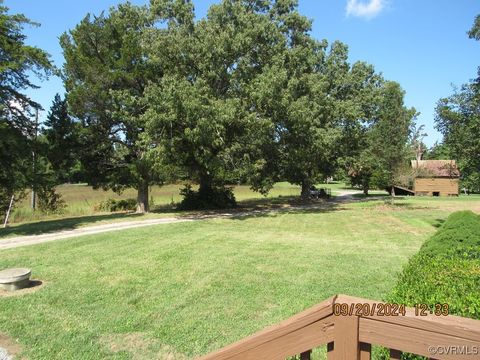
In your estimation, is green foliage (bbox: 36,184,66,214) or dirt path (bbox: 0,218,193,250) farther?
green foliage (bbox: 36,184,66,214)

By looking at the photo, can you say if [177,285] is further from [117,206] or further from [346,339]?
[117,206]

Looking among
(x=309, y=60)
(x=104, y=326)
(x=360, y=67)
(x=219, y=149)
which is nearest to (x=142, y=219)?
(x=219, y=149)

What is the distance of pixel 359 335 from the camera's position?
6.44 ft

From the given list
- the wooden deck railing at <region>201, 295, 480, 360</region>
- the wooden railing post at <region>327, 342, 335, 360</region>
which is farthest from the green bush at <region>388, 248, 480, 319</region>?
the wooden railing post at <region>327, 342, 335, 360</region>

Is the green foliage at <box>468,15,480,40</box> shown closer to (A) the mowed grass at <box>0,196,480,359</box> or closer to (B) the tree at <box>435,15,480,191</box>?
(B) the tree at <box>435,15,480,191</box>

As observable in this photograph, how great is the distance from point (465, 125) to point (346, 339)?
55.2 ft

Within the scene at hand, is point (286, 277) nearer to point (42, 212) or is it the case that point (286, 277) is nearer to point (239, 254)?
point (239, 254)

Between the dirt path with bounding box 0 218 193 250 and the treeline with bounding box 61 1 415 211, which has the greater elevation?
the treeline with bounding box 61 1 415 211

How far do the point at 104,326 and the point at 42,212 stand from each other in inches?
849

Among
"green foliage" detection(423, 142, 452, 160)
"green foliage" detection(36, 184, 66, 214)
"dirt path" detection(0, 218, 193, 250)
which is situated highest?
"green foliage" detection(423, 142, 452, 160)

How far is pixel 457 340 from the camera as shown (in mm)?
1755

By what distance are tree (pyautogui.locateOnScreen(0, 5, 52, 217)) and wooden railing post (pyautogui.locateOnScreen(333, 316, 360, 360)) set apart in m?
16.3

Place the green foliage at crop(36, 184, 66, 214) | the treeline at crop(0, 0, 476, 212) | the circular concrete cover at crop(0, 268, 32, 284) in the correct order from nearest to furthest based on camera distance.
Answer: the circular concrete cover at crop(0, 268, 32, 284) → the treeline at crop(0, 0, 476, 212) → the green foliage at crop(36, 184, 66, 214)

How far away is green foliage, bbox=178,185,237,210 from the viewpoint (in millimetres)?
25234
